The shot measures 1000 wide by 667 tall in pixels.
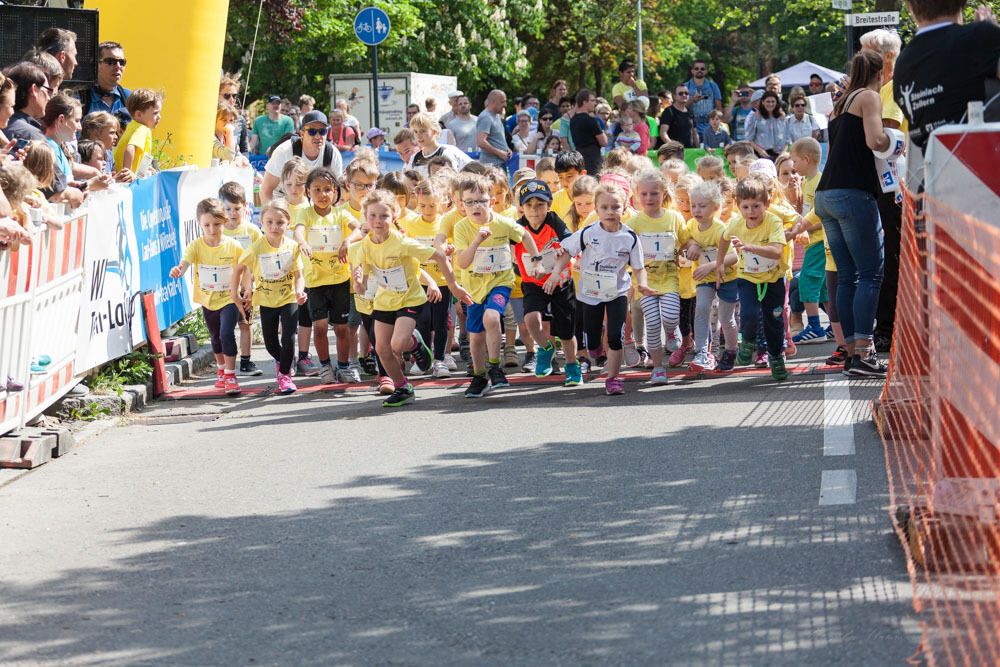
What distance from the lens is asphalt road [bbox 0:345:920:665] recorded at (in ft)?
15.4

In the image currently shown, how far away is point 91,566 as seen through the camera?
584cm

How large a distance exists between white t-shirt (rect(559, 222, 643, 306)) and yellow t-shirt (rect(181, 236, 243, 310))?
2611 millimetres

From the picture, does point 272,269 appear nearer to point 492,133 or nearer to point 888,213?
point 888,213

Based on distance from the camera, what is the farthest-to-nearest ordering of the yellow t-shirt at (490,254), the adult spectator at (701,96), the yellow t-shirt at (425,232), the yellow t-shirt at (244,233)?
the adult spectator at (701,96)
the yellow t-shirt at (244,233)
the yellow t-shirt at (425,232)
the yellow t-shirt at (490,254)

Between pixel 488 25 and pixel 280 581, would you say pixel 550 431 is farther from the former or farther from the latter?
pixel 488 25

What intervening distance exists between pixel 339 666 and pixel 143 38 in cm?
1150

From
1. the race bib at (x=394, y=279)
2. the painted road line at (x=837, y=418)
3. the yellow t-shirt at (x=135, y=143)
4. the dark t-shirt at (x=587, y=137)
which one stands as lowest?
the painted road line at (x=837, y=418)

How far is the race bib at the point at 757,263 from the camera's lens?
10.1 metres

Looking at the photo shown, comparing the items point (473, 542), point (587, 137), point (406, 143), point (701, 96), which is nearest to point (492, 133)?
point (587, 137)

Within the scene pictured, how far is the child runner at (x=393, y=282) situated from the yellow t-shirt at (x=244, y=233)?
1.81 metres

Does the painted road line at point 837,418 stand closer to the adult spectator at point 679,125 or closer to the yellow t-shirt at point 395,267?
the yellow t-shirt at point 395,267

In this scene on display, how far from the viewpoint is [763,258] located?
33.0 ft

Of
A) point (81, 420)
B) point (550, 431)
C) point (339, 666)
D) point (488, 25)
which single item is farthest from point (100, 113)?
point (488, 25)

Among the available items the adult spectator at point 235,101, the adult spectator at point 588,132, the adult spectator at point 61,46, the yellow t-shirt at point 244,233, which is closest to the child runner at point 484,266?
the yellow t-shirt at point 244,233
